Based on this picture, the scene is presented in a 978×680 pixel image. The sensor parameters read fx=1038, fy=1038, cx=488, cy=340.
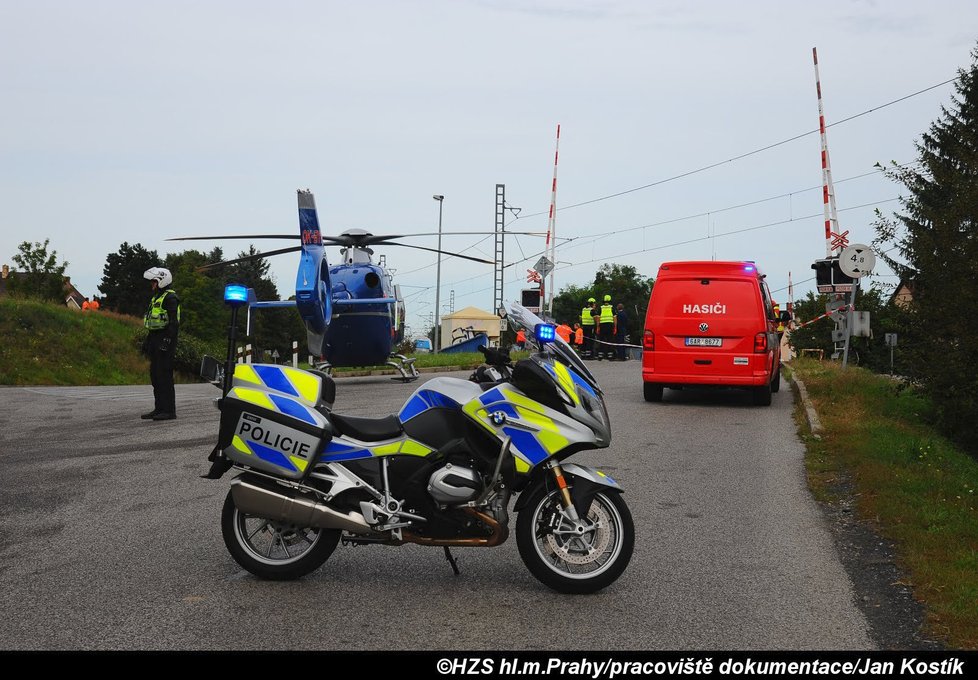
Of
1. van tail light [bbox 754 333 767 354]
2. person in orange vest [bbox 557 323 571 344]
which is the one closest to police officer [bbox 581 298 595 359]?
van tail light [bbox 754 333 767 354]

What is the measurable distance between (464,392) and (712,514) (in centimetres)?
303

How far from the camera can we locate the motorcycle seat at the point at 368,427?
5.55 metres

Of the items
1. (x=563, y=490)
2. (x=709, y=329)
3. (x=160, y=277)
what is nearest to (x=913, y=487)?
(x=563, y=490)

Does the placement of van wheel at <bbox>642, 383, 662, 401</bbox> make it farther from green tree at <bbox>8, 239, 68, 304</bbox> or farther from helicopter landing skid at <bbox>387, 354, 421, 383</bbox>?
green tree at <bbox>8, 239, 68, 304</bbox>

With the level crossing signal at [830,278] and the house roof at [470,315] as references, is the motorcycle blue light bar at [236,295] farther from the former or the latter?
the house roof at [470,315]

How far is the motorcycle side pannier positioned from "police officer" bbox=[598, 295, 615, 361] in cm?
2609

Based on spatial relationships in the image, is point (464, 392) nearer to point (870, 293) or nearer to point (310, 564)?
point (310, 564)

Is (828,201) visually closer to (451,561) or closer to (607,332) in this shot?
(607,332)

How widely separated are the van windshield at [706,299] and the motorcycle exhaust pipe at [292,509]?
1097 centimetres

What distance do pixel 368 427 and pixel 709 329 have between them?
1070 centimetres

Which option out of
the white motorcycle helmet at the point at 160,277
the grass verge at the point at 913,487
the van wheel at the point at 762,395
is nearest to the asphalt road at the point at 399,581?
the grass verge at the point at 913,487

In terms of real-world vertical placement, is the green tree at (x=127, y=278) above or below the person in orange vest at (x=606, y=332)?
above

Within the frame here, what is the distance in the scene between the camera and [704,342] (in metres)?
15.6
